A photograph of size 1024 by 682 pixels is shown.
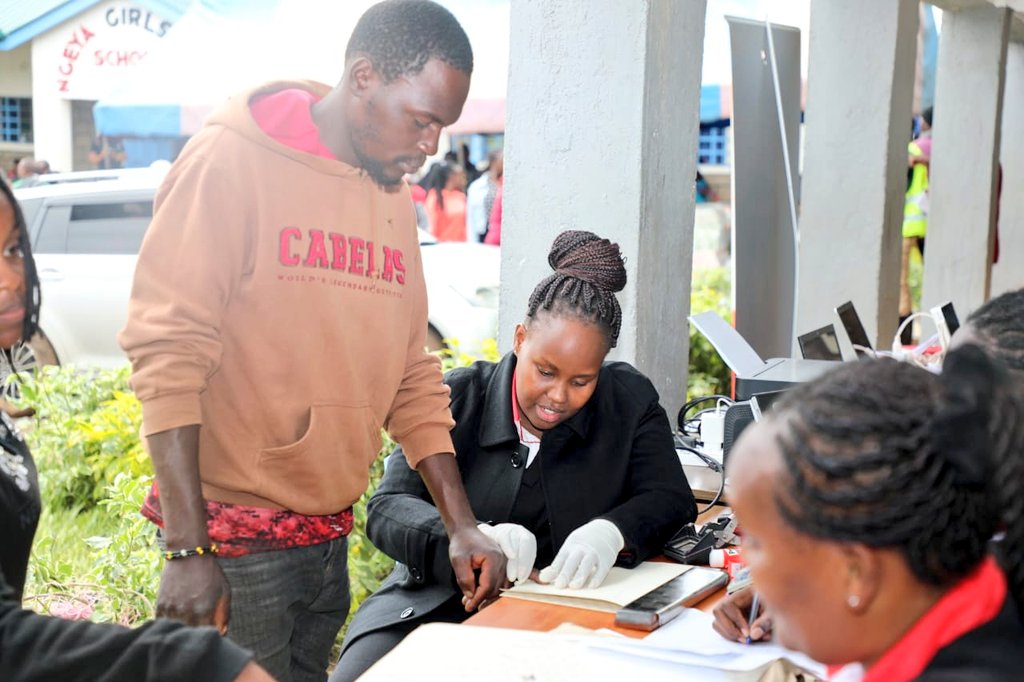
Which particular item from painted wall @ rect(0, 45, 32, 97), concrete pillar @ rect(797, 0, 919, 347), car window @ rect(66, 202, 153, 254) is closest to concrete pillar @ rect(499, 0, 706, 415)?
concrete pillar @ rect(797, 0, 919, 347)

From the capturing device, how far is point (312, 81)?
2.20m

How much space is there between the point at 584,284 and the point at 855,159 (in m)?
4.19

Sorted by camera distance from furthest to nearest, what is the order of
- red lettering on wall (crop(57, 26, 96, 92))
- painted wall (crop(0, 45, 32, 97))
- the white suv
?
1. painted wall (crop(0, 45, 32, 97))
2. red lettering on wall (crop(57, 26, 96, 92))
3. the white suv

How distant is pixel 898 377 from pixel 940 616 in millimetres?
247

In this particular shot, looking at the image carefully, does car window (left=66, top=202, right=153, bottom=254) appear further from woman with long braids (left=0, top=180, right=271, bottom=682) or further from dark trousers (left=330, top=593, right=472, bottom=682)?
woman with long braids (left=0, top=180, right=271, bottom=682)

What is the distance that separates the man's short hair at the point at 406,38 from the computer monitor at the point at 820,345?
6.74 ft

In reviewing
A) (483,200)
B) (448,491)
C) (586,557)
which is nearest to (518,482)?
(448,491)

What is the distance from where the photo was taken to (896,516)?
1163mm

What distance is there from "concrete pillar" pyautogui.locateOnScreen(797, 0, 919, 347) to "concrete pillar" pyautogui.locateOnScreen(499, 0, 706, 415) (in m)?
2.79

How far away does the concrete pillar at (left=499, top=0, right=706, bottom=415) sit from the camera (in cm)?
366

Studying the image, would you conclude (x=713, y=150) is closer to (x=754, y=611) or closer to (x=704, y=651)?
(x=754, y=611)

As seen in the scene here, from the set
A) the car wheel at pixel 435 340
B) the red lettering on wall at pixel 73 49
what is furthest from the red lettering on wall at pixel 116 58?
the car wheel at pixel 435 340

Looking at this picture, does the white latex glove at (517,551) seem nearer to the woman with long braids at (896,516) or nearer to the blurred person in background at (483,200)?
the woman with long braids at (896,516)

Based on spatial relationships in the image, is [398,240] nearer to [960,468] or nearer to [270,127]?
[270,127]
